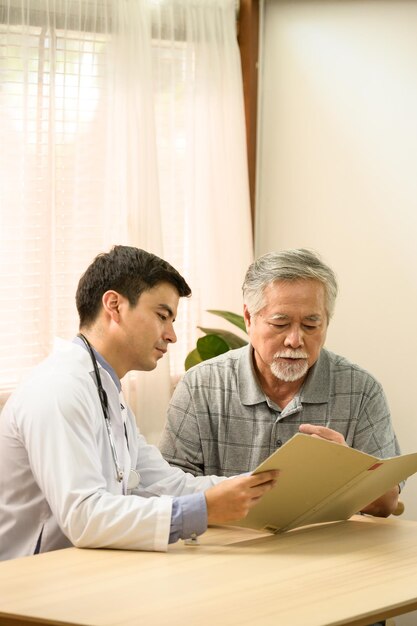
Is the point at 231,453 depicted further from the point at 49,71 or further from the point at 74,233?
the point at 49,71

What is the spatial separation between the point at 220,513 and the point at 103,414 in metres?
0.37

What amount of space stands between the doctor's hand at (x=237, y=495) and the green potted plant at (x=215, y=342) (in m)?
1.61

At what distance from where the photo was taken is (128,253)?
8.30ft

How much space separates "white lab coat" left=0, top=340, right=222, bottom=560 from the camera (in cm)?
216

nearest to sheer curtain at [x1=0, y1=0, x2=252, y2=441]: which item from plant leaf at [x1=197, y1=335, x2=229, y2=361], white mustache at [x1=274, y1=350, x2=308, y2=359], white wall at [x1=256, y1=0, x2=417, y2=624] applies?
white wall at [x1=256, y1=0, x2=417, y2=624]

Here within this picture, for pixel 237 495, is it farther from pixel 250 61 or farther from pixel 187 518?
pixel 250 61

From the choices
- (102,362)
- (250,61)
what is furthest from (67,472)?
(250,61)

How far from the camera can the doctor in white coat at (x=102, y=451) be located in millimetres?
2170

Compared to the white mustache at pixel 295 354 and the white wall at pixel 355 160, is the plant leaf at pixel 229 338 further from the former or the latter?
the white mustache at pixel 295 354

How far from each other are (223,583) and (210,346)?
6.36 feet

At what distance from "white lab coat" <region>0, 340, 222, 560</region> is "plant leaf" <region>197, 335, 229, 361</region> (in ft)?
4.50

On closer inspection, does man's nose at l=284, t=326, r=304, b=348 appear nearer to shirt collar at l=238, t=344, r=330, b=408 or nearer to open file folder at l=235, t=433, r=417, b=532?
shirt collar at l=238, t=344, r=330, b=408

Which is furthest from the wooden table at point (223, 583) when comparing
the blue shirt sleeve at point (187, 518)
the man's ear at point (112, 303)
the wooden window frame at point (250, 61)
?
the wooden window frame at point (250, 61)

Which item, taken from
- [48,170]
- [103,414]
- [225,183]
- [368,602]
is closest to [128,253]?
[103,414]
